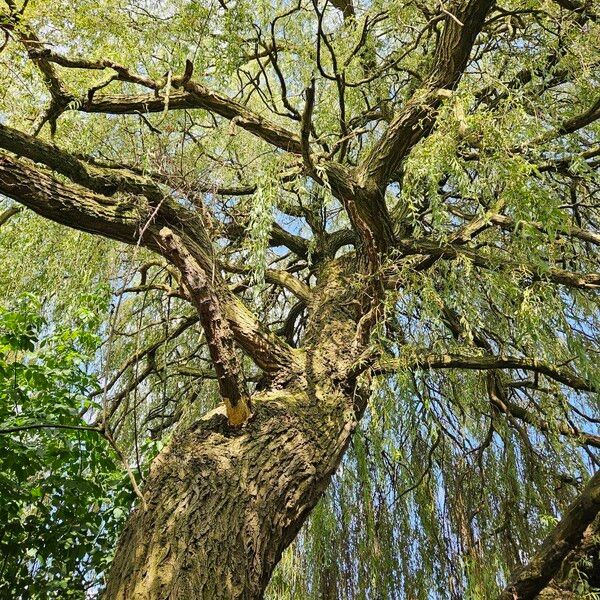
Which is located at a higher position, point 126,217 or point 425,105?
point 425,105

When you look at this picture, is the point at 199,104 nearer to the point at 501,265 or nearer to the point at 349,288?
the point at 349,288

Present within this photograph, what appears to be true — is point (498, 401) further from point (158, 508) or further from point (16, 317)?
point (16, 317)

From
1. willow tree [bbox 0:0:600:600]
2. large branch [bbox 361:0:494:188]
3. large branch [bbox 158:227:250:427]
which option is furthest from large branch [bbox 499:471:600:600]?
large branch [bbox 361:0:494:188]

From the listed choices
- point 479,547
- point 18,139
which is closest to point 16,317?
point 18,139

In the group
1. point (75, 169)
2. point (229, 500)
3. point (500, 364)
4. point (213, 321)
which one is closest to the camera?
point (229, 500)

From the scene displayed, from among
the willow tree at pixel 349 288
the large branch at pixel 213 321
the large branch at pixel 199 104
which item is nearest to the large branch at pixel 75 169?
the willow tree at pixel 349 288

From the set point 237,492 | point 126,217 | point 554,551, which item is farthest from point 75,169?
point 554,551

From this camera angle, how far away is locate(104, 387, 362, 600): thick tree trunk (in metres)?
1.41

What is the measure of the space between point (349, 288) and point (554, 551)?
130 centimetres

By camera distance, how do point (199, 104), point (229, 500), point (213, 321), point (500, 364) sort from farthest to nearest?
point (199, 104) < point (500, 364) < point (213, 321) < point (229, 500)

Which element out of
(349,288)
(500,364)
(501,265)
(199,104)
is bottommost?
(500,364)

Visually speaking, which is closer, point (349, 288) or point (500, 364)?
point (500, 364)

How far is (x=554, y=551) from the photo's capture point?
1638mm

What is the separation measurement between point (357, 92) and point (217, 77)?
81cm
